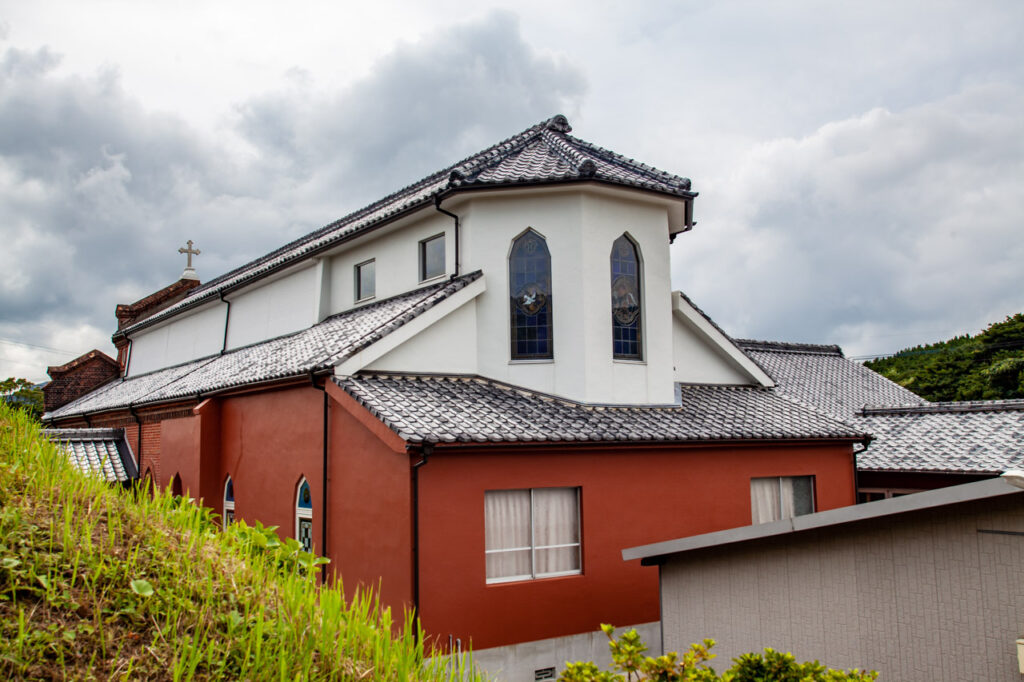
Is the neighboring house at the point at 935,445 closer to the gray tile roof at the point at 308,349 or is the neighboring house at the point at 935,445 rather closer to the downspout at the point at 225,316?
the gray tile roof at the point at 308,349

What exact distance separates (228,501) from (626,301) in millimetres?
10066

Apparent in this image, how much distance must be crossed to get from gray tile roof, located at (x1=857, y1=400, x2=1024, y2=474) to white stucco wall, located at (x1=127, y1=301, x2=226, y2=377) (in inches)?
819

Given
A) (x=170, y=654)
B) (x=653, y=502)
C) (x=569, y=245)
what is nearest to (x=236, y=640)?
(x=170, y=654)

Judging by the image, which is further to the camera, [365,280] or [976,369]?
[976,369]

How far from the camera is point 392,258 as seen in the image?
17.5m

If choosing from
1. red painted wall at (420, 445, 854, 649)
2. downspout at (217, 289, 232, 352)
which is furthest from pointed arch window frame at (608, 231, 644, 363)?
downspout at (217, 289, 232, 352)

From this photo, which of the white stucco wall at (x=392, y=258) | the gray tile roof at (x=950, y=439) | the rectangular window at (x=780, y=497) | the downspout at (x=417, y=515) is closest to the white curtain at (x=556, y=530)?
the downspout at (x=417, y=515)

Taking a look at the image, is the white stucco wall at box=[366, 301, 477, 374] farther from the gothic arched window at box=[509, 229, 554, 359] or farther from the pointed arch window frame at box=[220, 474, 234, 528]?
the pointed arch window frame at box=[220, 474, 234, 528]

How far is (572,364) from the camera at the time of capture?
13.7 m

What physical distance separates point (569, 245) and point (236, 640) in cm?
1111

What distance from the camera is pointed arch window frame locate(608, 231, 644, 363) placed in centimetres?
1437

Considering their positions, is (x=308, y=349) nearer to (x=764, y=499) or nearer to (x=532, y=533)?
(x=532, y=533)

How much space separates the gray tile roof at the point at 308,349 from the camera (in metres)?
13.0

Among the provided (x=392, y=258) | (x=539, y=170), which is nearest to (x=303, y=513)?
(x=392, y=258)
